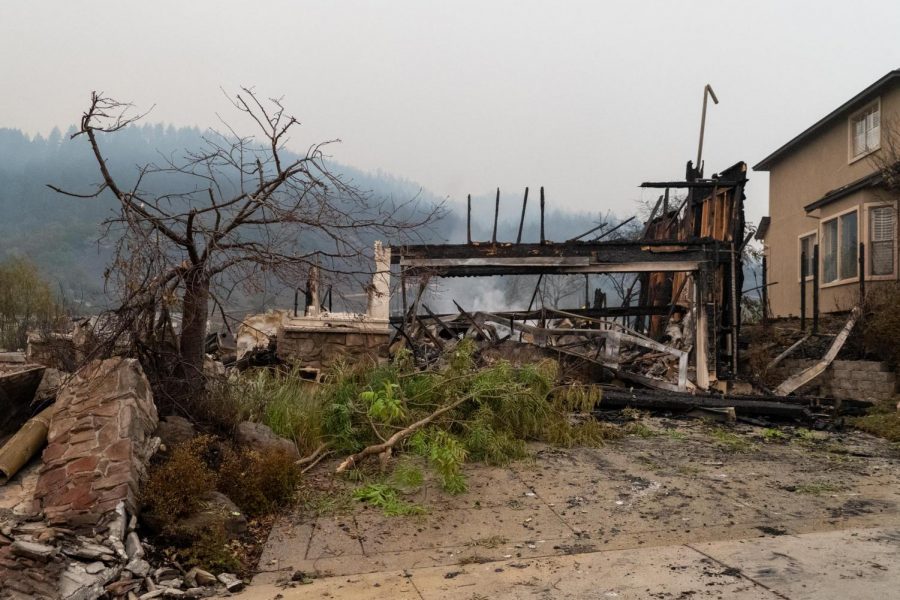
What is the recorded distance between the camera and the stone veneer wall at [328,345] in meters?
10.3

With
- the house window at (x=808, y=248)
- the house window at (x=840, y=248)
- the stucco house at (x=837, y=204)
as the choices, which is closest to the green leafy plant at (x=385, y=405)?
the stucco house at (x=837, y=204)

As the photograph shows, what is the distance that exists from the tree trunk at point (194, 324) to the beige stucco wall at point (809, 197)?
15308 millimetres

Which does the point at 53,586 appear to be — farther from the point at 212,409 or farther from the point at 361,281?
the point at 361,281

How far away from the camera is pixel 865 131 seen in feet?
58.2

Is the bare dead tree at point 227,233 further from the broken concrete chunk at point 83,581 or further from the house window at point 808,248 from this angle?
the house window at point 808,248

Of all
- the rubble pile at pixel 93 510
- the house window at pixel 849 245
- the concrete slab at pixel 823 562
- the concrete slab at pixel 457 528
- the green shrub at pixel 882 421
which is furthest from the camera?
the house window at pixel 849 245

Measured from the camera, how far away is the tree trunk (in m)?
6.59

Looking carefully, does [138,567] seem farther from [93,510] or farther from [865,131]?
[865,131]

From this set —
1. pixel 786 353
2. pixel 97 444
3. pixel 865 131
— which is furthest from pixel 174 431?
pixel 865 131

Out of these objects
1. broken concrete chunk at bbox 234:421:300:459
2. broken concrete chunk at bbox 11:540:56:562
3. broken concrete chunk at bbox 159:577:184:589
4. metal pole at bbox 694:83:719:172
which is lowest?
broken concrete chunk at bbox 159:577:184:589

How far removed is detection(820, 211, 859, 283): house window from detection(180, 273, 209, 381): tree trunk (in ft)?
52.8

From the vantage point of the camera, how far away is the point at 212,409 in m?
6.73

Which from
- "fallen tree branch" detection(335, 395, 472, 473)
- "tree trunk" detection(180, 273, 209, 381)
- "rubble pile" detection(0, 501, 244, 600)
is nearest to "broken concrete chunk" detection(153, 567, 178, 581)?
"rubble pile" detection(0, 501, 244, 600)

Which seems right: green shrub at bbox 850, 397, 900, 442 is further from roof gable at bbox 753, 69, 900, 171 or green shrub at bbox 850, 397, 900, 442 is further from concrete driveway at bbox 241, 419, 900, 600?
roof gable at bbox 753, 69, 900, 171
